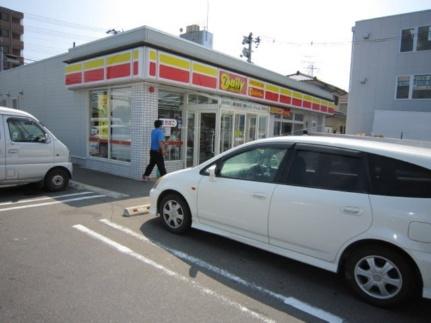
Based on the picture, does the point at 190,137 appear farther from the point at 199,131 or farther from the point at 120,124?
the point at 120,124

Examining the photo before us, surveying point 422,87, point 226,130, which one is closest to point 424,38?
point 422,87

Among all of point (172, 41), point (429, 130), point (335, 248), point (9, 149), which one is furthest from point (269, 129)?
point (335, 248)

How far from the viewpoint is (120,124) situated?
10.1 m

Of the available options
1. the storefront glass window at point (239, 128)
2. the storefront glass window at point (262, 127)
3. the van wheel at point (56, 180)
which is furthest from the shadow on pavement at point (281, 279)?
the storefront glass window at point (262, 127)

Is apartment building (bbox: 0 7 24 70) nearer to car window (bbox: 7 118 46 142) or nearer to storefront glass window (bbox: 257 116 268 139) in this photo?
storefront glass window (bbox: 257 116 268 139)

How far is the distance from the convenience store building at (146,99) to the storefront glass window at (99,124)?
3cm

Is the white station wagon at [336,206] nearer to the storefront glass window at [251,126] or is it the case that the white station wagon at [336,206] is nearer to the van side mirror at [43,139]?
the van side mirror at [43,139]

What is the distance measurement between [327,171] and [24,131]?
6.65 metres

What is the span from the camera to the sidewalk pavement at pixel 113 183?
25.9ft

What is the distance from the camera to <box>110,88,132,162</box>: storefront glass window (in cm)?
976

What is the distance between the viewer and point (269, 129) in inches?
589

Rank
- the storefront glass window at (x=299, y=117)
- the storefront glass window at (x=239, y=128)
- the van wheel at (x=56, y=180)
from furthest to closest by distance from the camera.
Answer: the storefront glass window at (x=299, y=117) → the storefront glass window at (x=239, y=128) → the van wheel at (x=56, y=180)

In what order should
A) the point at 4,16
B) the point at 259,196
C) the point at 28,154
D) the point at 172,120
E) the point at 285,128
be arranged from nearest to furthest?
the point at 259,196 → the point at 28,154 → the point at 172,120 → the point at 285,128 → the point at 4,16

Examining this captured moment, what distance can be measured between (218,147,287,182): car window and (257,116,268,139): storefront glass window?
377 inches
